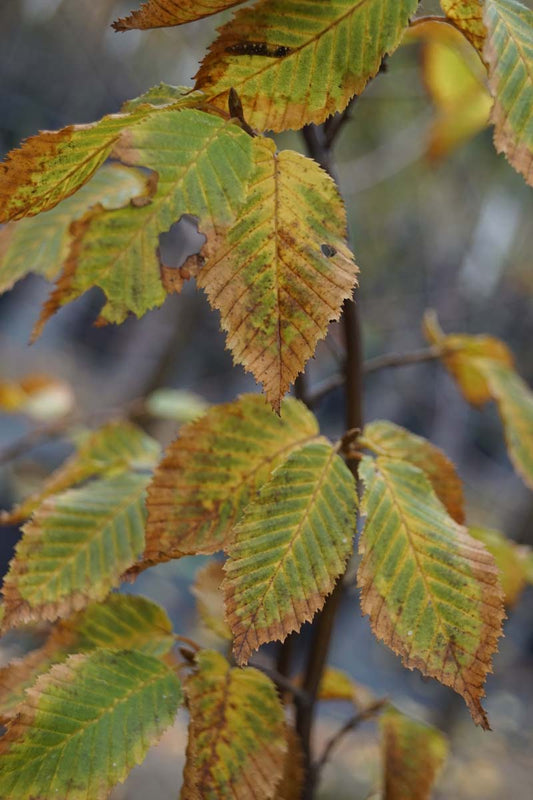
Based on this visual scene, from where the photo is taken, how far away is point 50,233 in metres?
0.58

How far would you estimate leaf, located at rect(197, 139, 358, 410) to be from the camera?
364 millimetres

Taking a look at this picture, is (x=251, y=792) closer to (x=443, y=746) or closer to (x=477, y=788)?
(x=443, y=746)

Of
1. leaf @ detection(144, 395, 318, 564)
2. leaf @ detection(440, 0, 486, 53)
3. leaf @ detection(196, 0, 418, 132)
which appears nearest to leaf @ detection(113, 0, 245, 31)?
leaf @ detection(196, 0, 418, 132)

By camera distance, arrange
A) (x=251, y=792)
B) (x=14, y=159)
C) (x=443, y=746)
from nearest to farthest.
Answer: (x=14, y=159) → (x=251, y=792) → (x=443, y=746)

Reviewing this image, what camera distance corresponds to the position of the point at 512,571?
83 cm

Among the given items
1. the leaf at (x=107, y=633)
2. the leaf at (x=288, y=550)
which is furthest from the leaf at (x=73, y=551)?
the leaf at (x=288, y=550)

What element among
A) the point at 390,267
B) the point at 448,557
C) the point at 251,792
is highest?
the point at 390,267

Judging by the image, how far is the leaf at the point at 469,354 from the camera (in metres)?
0.76

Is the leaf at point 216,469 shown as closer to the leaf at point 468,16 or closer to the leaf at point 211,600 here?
the leaf at point 211,600

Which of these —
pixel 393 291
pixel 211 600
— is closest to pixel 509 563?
pixel 211 600

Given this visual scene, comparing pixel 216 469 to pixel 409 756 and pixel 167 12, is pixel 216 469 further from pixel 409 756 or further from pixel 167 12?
pixel 409 756

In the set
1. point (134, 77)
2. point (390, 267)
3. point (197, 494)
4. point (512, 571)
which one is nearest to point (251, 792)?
point (197, 494)

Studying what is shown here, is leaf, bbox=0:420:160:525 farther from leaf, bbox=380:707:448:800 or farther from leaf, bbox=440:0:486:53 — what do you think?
leaf, bbox=440:0:486:53

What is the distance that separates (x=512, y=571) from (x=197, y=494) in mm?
496
